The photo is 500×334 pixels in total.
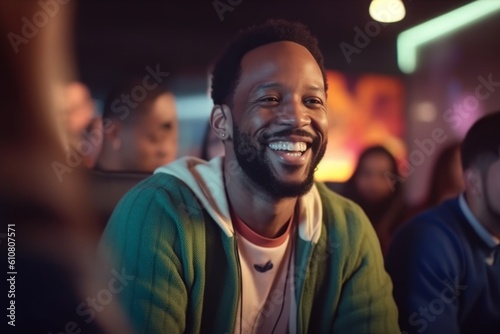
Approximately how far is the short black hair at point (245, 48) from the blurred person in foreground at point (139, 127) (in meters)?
0.13

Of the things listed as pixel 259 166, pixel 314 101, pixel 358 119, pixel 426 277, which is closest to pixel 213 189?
pixel 259 166

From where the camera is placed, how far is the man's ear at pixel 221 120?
1453 mm

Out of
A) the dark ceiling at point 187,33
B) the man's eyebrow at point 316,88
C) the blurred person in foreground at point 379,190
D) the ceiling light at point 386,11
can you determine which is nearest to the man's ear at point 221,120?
the dark ceiling at point 187,33

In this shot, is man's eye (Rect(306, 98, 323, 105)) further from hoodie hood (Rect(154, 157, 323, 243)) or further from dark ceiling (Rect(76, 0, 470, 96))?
hoodie hood (Rect(154, 157, 323, 243))

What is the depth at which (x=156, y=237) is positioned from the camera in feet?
4.38

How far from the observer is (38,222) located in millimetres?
1355

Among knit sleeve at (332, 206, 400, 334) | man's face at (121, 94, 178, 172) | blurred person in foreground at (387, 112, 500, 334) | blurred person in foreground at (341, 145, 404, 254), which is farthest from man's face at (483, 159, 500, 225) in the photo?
man's face at (121, 94, 178, 172)

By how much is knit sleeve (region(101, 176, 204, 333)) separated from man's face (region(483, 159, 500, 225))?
2.82 ft

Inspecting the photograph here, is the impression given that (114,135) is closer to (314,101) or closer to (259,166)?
(259,166)

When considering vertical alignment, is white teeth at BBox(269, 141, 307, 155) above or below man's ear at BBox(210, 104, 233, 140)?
below

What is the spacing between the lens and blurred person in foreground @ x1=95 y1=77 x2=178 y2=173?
1.40 metres

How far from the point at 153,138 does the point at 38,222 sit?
13.2 inches

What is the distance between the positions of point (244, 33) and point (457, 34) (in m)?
0.67

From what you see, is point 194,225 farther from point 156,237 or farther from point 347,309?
point 347,309
